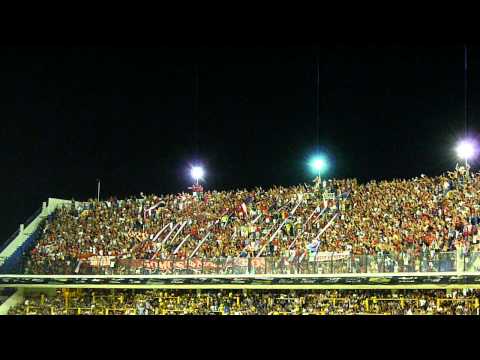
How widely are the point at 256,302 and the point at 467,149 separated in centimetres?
508

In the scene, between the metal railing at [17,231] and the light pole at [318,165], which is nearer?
the metal railing at [17,231]

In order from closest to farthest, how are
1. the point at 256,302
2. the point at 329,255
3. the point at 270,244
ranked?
the point at 329,255, the point at 256,302, the point at 270,244

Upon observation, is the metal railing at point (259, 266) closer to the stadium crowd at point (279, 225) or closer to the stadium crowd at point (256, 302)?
the stadium crowd at point (279, 225)

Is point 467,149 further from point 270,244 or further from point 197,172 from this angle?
point 197,172

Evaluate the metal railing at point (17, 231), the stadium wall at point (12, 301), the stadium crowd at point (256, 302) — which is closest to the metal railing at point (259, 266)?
the stadium wall at point (12, 301)

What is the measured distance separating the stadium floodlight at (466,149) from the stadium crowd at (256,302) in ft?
10.1

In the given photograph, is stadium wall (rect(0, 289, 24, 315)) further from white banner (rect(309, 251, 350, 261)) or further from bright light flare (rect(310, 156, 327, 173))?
bright light flare (rect(310, 156, 327, 173))

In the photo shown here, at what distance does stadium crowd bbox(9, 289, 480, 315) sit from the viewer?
12320mm

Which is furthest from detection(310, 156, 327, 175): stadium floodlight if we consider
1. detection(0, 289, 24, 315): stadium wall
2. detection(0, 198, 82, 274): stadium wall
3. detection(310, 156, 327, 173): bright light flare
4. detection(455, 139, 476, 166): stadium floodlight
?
detection(0, 289, 24, 315): stadium wall

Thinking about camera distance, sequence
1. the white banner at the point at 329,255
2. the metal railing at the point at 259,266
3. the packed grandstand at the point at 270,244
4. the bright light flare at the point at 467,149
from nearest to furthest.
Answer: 1. the metal railing at the point at 259,266
2. the packed grandstand at the point at 270,244
3. the white banner at the point at 329,255
4. the bright light flare at the point at 467,149

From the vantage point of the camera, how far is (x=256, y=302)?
45.0ft

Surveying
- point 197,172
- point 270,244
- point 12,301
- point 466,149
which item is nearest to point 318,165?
point 270,244

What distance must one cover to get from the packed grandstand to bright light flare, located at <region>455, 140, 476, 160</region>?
31 cm

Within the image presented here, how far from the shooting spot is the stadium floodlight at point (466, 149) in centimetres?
1388
